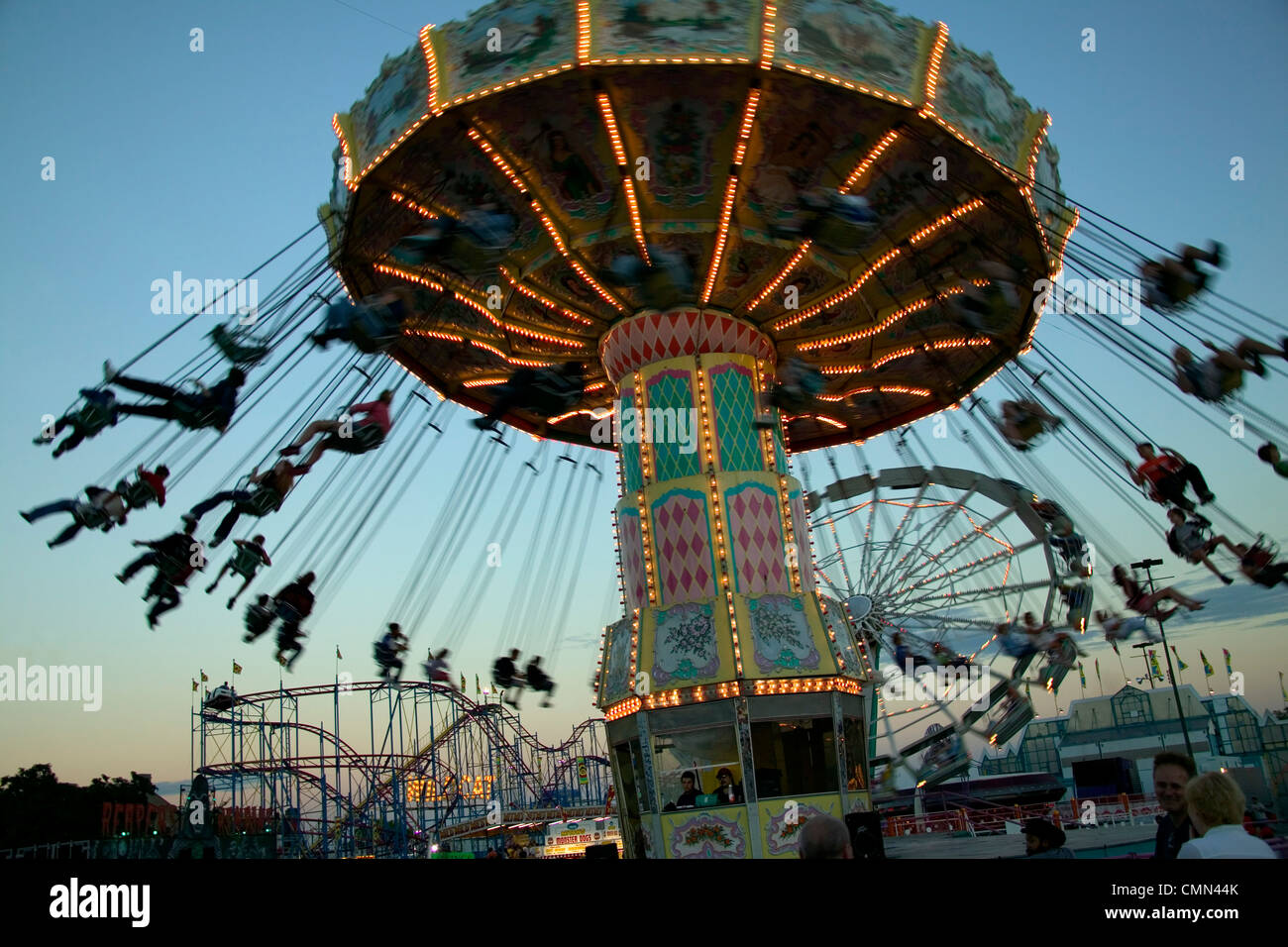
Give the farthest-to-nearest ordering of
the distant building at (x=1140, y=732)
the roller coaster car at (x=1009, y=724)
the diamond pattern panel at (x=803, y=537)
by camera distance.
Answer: the distant building at (x=1140, y=732), the roller coaster car at (x=1009, y=724), the diamond pattern panel at (x=803, y=537)

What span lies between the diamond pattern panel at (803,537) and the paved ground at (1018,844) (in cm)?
389

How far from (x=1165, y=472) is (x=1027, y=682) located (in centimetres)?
1679

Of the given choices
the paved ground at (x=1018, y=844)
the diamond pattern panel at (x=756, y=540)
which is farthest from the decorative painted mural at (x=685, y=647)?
the paved ground at (x=1018, y=844)

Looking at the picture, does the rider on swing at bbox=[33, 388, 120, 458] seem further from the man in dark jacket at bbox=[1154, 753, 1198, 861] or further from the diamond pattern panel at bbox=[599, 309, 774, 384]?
the man in dark jacket at bbox=[1154, 753, 1198, 861]

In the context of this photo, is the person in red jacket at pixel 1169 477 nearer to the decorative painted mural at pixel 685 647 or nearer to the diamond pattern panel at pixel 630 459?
the decorative painted mural at pixel 685 647

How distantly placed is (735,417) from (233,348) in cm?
684

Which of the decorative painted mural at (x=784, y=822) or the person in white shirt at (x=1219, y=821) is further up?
the person in white shirt at (x=1219, y=821)

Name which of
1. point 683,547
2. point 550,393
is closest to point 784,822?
point 683,547

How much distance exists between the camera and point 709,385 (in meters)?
14.7

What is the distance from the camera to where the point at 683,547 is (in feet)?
46.1

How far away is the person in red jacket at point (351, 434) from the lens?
12.4 meters

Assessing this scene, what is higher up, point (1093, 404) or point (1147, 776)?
point (1093, 404)
